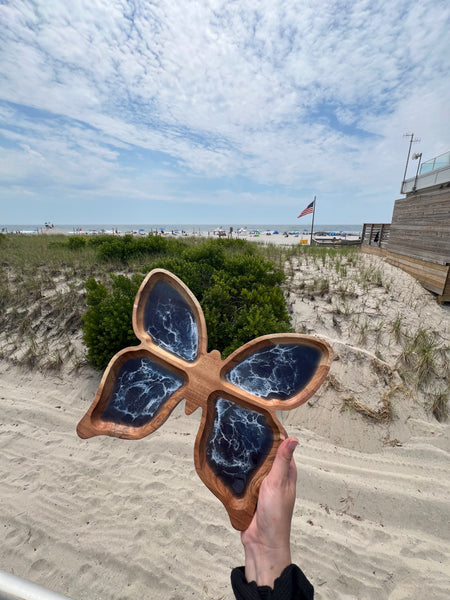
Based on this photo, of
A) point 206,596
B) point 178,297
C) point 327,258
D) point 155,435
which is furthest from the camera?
point 327,258

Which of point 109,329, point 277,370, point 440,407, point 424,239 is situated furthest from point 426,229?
point 109,329

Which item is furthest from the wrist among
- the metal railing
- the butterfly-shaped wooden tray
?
the metal railing

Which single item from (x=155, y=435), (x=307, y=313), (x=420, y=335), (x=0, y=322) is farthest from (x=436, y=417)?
(x=0, y=322)

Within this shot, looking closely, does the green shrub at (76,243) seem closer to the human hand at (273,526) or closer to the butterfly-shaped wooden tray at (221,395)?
the butterfly-shaped wooden tray at (221,395)

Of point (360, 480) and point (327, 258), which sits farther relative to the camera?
point (327, 258)

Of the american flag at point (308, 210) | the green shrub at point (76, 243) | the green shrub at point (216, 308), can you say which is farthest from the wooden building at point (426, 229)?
the green shrub at point (76, 243)

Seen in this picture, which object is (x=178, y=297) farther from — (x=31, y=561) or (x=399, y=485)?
(x=399, y=485)

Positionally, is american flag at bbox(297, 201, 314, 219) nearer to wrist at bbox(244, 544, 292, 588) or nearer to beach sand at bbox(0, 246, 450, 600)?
beach sand at bbox(0, 246, 450, 600)

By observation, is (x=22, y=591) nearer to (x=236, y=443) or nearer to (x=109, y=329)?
(x=236, y=443)
